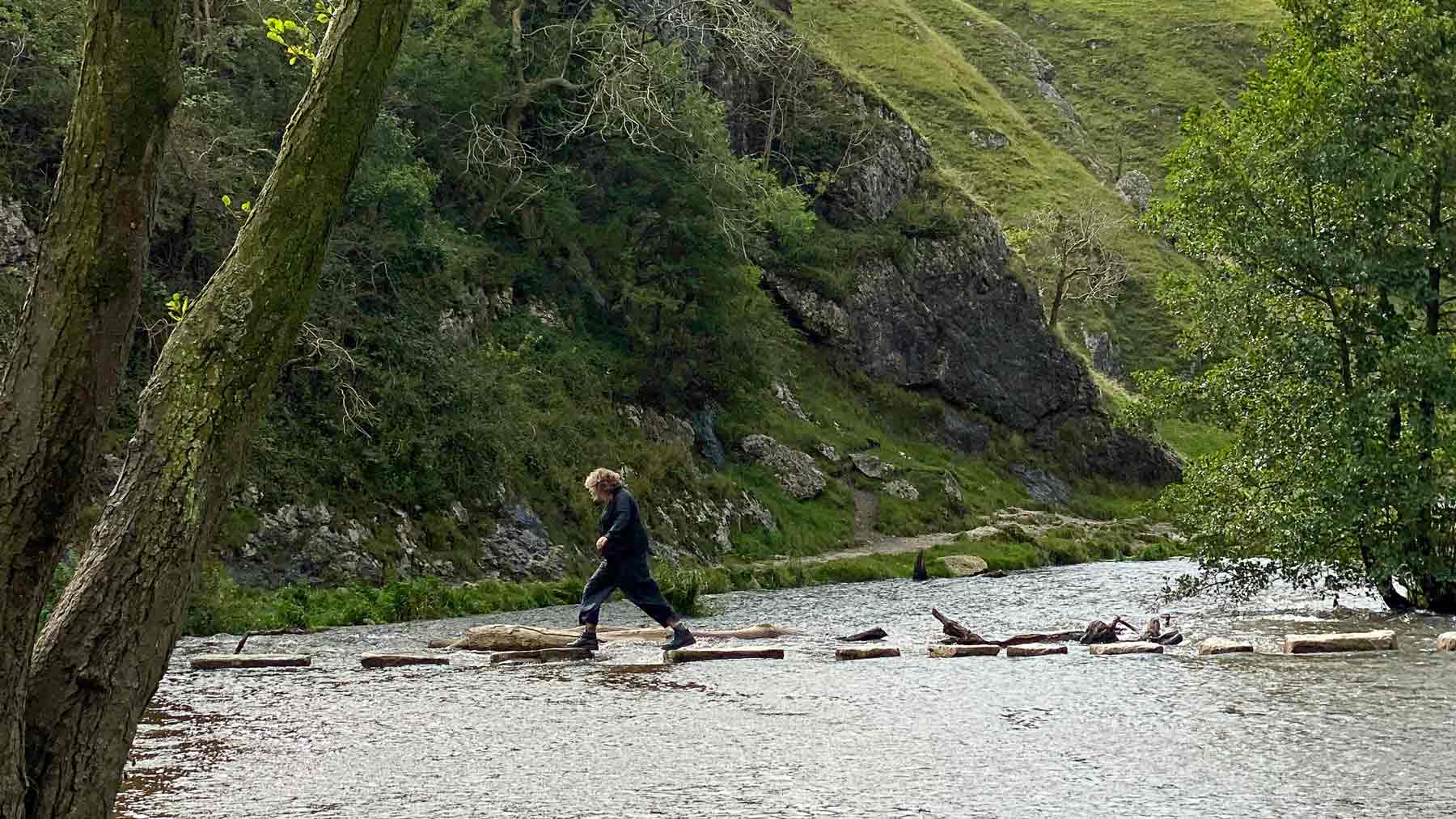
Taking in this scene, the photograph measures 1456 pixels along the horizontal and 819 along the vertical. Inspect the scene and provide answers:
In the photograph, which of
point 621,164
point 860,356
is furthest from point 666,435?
point 860,356

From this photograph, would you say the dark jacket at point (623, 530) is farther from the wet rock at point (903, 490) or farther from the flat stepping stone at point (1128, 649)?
the wet rock at point (903, 490)

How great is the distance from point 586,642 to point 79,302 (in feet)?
44.8

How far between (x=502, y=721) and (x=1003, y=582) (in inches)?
999

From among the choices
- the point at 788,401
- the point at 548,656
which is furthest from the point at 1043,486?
the point at 548,656

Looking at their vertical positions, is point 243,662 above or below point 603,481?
below

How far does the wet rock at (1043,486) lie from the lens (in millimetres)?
67438

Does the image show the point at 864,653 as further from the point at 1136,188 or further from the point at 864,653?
the point at 1136,188

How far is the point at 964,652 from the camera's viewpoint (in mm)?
18109

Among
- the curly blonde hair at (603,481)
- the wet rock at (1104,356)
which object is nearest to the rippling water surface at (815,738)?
the curly blonde hair at (603,481)

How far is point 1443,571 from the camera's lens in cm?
2197

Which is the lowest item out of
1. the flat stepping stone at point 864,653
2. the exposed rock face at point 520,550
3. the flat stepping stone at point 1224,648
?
the exposed rock face at point 520,550

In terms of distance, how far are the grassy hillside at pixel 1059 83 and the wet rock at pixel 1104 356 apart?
1.18 meters

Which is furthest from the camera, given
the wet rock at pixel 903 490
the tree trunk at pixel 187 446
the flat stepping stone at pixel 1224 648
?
the wet rock at pixel 903 490

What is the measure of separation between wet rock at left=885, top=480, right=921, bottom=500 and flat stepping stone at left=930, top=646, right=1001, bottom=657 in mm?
38855
